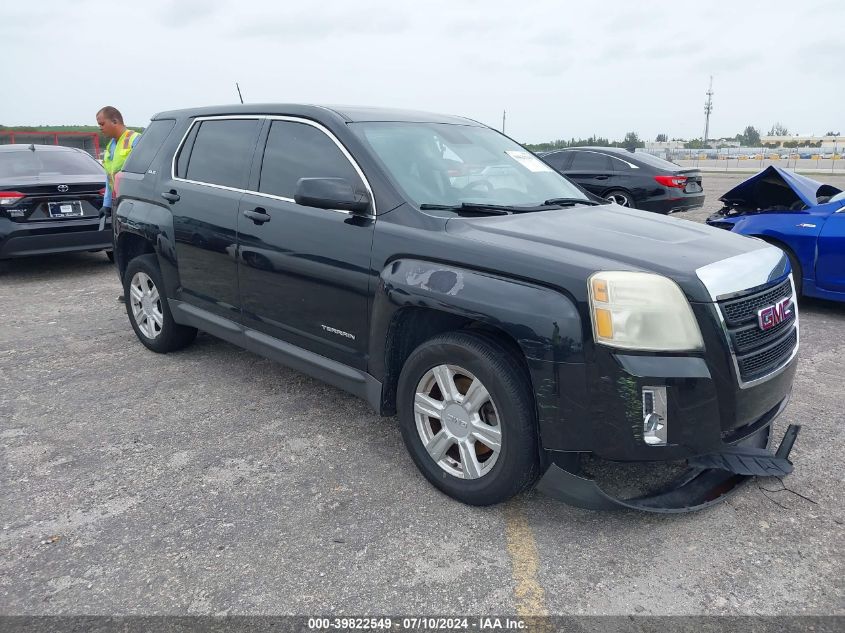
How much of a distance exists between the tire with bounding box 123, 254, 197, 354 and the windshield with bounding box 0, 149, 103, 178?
13.2 ft

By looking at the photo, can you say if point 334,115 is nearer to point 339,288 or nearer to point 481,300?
point 339,288

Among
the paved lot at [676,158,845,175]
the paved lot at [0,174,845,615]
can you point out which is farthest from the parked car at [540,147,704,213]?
the paved lot at [676,158,845,175]

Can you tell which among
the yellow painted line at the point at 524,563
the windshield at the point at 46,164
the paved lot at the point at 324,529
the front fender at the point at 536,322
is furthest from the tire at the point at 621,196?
the yellow painted line at the point at 524,563

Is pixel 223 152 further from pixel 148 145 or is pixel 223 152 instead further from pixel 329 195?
pixel 329 195

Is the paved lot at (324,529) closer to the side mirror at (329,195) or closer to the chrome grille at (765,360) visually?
the chrome grille at (765,360)

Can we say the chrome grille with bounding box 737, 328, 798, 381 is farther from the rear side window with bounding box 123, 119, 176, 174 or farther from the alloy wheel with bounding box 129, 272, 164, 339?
the rear side window with bounding box 123, 119, 176, 174

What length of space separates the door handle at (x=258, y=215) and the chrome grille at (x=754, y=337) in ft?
8.01

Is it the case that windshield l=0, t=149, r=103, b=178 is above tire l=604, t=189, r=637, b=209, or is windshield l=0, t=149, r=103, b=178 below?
above

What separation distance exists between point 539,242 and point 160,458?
89.1 inches

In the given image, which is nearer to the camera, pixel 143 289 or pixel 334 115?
pixel 334 115

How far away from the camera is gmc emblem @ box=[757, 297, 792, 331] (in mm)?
2775

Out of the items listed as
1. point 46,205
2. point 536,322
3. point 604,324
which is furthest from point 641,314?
point 46,205

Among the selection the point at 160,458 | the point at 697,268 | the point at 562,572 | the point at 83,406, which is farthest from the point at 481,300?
the point at 83,406

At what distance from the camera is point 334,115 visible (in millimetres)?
3633
